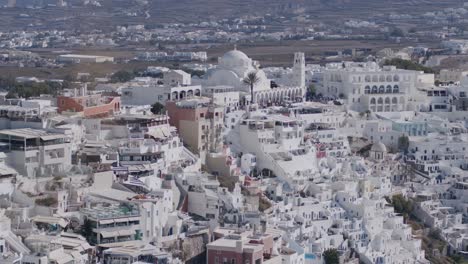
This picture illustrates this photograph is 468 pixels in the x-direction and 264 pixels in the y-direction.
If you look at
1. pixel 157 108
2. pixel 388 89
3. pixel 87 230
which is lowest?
pixel 87 230

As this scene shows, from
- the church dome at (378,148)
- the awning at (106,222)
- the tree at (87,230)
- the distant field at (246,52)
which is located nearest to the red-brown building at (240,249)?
the awning at (106,222)

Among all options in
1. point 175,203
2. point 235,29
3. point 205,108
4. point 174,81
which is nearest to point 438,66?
point 174,81

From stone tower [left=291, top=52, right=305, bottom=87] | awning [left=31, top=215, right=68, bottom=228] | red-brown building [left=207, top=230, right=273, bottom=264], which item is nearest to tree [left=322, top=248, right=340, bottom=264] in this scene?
red-brown building [left=207, top=230, right=273, bottom=264]

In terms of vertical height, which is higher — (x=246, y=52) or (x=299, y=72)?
(x=299, y=72)

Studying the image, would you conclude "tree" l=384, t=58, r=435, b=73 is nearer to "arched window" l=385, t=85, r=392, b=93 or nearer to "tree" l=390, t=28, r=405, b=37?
"arched window" l=385, t=85, r=392, b=93

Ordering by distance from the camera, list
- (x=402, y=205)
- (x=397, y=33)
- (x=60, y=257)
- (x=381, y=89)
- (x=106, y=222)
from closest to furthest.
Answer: (x=60, y=257)
(x=106, y=222)
(x=402, y=205)
(x=381, y=89)
(x=397, y=33)

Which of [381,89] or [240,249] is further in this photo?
[381,89]

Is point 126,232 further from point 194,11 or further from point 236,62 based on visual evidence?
point 194,11

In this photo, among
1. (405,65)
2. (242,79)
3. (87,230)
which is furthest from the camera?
(405,65)

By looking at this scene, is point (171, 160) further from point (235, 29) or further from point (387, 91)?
point (235, 29)

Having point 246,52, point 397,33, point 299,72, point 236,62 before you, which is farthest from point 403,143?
point 397,33
